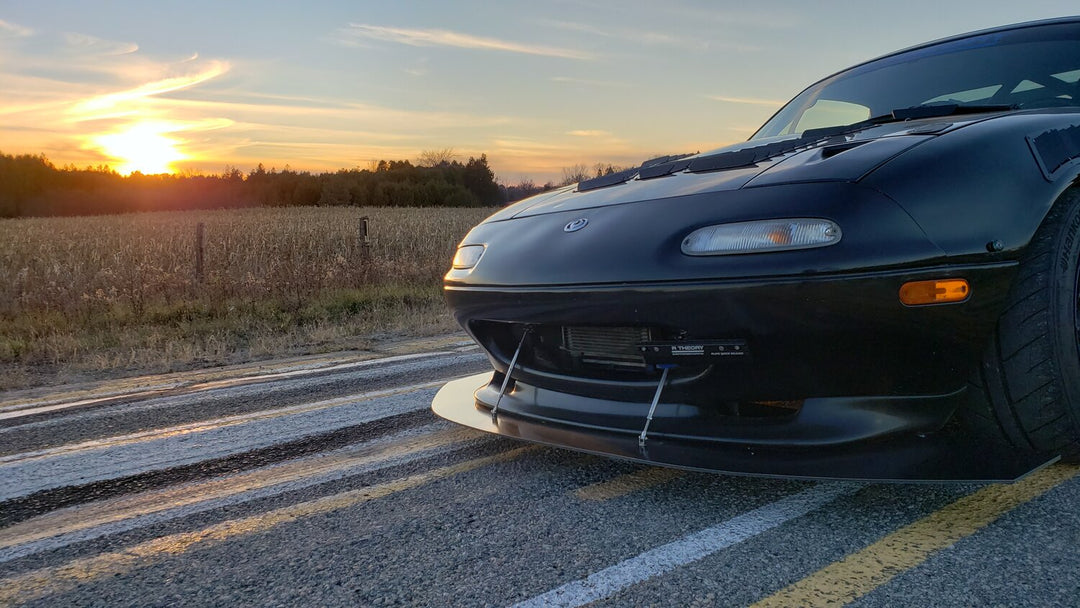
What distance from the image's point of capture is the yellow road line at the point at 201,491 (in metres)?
2.06

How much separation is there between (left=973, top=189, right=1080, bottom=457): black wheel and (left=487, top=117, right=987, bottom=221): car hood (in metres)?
0.45

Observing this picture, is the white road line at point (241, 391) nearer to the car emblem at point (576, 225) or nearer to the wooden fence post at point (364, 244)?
the car emblem at point (576, 225)

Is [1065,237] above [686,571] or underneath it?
above

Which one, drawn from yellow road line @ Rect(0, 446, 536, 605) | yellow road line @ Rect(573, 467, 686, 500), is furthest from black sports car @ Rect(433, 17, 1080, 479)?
yellow road line @ Rect(0, 446, 536, 605)

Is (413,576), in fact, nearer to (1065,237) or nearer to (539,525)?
(539,525)

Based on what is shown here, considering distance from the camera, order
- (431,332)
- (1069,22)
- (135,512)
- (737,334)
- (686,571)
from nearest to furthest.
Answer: (686,571)
(737,334)
(135,512)
(1069,22)
(431,332)

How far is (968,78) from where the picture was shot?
298 cm

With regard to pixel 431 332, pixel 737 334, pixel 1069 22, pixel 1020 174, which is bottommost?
pixel 431 332

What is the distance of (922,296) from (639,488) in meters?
0.94

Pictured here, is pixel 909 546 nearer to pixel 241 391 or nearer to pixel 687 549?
pixel 687 549

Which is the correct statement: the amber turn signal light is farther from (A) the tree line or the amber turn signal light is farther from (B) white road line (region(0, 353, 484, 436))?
(A) the tree line

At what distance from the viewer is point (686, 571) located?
164 centimetres

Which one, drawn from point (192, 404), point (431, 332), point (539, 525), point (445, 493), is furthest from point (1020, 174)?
point (431, 332)

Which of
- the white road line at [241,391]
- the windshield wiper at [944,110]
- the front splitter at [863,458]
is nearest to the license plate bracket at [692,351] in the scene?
the front splitter at [863,458]
